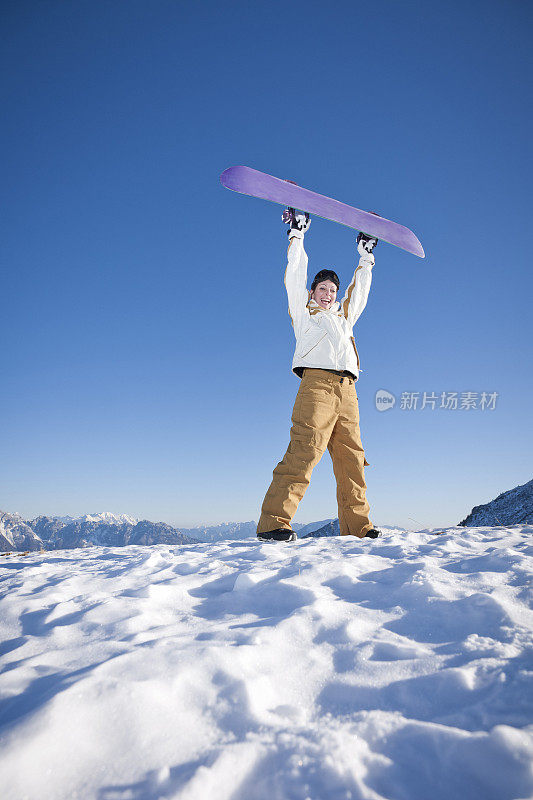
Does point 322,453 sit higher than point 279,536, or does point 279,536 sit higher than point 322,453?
point 322,453

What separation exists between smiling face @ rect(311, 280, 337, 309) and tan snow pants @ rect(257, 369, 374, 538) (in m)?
0.98

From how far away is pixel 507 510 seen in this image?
9.88 meters

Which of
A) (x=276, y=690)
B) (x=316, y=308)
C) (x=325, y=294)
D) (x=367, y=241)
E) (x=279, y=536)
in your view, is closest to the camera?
(x=276, y=690)

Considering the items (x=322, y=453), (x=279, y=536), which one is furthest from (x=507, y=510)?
(x=279, y=536)

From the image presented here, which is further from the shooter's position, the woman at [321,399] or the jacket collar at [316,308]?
the jacket collar at [316,308]

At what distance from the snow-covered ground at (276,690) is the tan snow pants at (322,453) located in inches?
63.1

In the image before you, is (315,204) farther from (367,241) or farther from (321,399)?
(321,399)

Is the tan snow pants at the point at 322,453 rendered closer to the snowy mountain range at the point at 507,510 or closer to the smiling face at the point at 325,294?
the smiling face at the point at 325,294

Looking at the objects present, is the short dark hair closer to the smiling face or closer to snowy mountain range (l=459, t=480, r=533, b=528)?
the smiling face

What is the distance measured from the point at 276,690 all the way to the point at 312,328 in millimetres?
3674

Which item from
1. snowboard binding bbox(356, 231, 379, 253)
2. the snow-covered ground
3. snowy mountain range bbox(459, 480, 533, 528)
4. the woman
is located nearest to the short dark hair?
the woman

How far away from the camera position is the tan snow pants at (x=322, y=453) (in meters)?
3.79

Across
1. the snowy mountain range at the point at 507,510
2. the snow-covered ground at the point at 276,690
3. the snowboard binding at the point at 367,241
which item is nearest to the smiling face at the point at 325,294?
the snowboard binding at the point at 367,241

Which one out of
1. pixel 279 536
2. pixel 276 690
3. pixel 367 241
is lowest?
pixel 276 690
